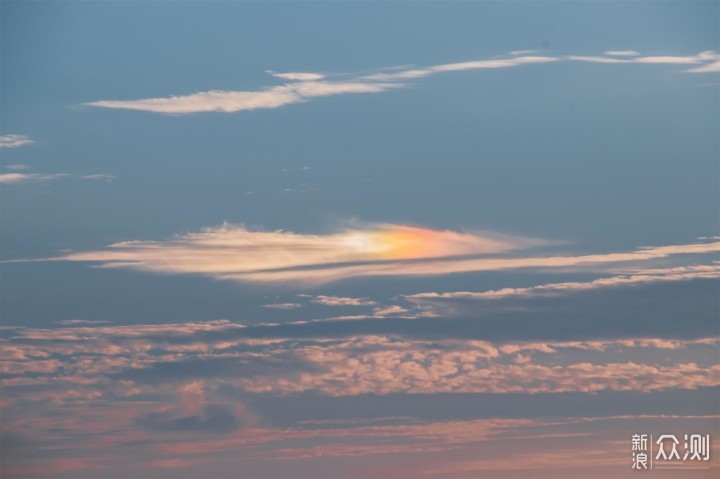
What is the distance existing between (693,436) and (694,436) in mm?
231

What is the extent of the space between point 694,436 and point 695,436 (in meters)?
0.20

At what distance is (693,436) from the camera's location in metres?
58.0

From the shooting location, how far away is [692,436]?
5797 cm

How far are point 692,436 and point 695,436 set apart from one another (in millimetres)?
551

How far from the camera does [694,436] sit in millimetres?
58062

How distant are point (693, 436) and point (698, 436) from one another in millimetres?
843

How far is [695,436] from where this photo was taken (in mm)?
58125

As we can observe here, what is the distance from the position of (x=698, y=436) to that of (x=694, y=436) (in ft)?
2.03

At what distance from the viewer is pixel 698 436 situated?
58156mm

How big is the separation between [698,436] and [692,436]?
3.19 feet
